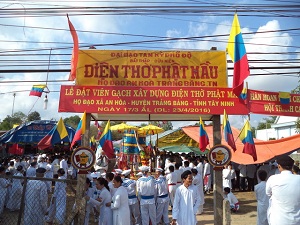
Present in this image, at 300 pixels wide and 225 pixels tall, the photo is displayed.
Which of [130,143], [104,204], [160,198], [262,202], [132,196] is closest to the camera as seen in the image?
[262,202]

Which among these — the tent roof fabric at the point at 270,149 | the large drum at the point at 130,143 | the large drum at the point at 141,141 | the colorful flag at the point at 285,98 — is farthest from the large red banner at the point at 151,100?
the large drum at the point at 141,141

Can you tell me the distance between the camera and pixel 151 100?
24.0 feet

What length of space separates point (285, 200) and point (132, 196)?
5378 mm

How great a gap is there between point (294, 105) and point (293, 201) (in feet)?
13.1

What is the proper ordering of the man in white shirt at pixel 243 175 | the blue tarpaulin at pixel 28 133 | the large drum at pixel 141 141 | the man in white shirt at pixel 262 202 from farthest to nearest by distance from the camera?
1. the large drum at pixel 141 141
2. the blue tarpaulin at pixel 28 133
3. the man in white shirt at pixel 243 175
4. the man in white shirt at pixel 262 202

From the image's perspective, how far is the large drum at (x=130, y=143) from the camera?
757 inches

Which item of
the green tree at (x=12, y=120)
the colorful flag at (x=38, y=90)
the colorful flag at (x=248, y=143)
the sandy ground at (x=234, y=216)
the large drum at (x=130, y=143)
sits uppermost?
the green tree at (x=12, y=120)

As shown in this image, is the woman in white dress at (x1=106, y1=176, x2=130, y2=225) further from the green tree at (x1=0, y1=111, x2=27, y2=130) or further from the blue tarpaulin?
the green tree at (x1=0, y1=111, x2=27, y2=130)

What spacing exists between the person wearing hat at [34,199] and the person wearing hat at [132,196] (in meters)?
2.22

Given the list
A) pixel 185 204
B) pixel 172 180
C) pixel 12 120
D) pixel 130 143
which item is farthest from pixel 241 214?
pixel 12 120

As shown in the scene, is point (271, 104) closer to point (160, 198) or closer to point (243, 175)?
point (160, 198)

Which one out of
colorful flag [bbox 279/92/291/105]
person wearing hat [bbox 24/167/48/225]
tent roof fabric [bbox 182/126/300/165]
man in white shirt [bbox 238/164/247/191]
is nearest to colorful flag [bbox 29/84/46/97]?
person wearing hat [bbox 24/167/48/225]

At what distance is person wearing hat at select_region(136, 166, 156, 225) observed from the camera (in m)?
8.66

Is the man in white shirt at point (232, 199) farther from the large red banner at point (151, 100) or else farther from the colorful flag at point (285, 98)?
the large red banner at point (151, 100)
